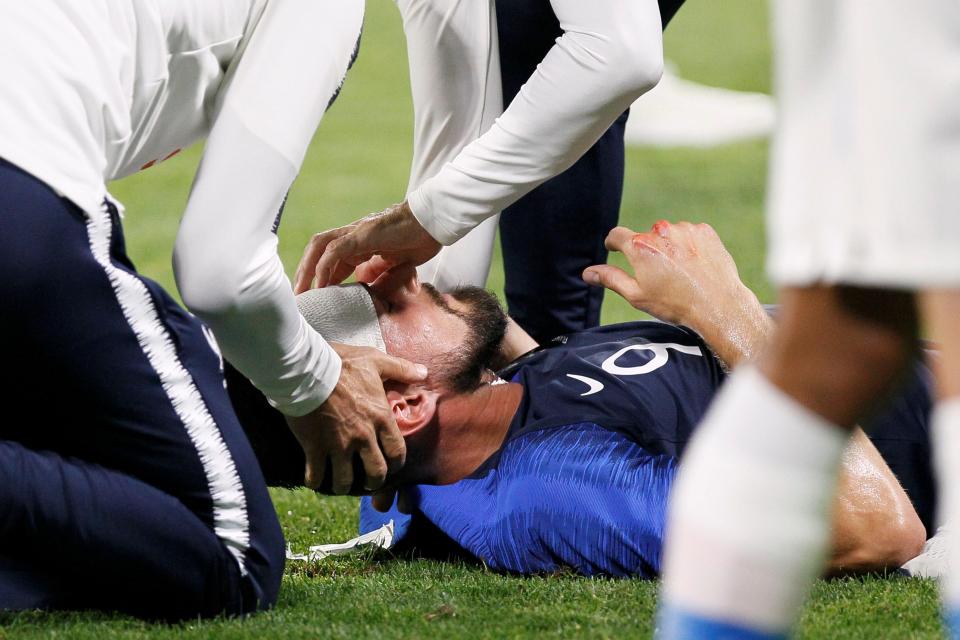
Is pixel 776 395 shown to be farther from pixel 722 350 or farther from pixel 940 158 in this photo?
pixel 722 350

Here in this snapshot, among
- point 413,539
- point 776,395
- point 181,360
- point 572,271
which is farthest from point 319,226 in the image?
point 776,395

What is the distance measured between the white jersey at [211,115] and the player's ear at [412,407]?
28cm

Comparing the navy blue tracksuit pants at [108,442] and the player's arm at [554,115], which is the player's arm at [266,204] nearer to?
the navy blue tracksuit pants at [108,442]

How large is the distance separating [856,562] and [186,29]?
1.27 metres

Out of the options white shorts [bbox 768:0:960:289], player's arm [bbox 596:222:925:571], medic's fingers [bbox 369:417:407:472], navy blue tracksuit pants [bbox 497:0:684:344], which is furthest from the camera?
navy blue tracksuit pants [bbox 497:0:684:344]

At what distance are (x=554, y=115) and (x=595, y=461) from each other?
57 cm

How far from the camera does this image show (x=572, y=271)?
10.7 feet

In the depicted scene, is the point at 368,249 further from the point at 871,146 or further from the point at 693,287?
the point at 871,146

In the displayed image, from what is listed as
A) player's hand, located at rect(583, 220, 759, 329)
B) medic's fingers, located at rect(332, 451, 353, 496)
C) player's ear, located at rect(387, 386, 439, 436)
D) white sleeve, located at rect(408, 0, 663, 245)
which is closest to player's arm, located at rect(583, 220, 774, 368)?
player's hand, located at rect(583, 220, 759, 329)

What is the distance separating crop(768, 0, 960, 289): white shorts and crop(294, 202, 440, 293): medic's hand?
A: 4.26 ft

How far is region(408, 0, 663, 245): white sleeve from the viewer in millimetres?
2256

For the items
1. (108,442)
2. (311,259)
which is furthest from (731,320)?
(108,442)

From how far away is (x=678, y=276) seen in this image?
99.0 inches

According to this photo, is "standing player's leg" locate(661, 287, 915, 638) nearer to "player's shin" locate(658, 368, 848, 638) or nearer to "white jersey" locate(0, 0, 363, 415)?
"player's shin" locate(658, 368, 848, 638)
